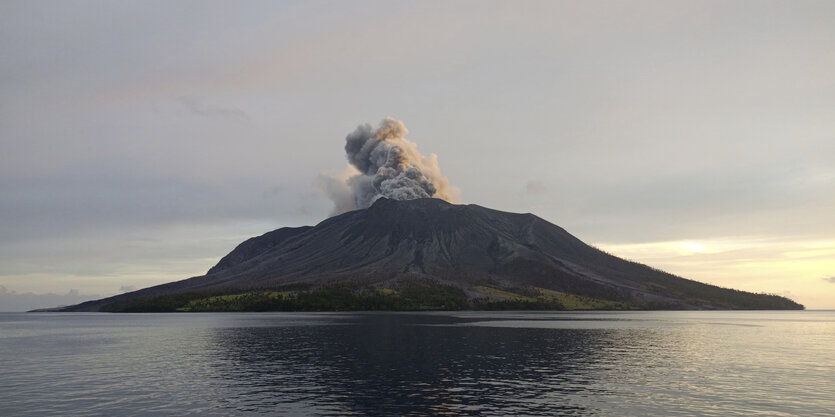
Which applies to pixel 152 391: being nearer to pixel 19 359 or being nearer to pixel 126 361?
pixel 126 361

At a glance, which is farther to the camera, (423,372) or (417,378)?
(423,372)

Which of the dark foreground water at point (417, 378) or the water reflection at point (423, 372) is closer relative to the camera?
the dark foreground water at point (417, 378)

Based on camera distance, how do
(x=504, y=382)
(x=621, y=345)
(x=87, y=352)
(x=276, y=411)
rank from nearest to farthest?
1. (x=276, y=411)
2. (x=504, y=382)
3. (x=87, y=352)
4. (x=621, y=345)

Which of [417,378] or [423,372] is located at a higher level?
[423,372]

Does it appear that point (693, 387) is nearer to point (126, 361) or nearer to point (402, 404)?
point (402, 404)

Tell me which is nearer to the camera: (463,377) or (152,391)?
(152,391)

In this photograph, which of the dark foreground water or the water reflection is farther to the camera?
the water reflection

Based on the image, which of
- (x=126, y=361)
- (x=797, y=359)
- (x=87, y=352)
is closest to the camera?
(x=126, y=361)

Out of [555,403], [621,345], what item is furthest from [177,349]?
[621,345]
